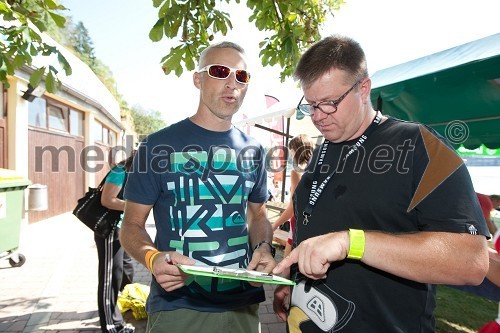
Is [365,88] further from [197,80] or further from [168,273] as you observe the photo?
[168,273]

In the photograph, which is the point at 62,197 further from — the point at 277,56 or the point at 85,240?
the point at 277,56

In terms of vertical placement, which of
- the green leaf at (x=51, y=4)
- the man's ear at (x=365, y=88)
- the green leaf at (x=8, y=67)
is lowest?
the man's ear at (x=365, y=88)

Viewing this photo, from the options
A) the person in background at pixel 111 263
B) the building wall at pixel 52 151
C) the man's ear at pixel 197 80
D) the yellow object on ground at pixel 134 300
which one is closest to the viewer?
the man's ear at pixel 197 80

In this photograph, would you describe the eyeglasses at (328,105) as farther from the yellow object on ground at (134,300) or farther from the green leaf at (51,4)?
the yellow object on ground at (134,300)

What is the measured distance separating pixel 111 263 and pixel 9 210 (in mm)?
3188

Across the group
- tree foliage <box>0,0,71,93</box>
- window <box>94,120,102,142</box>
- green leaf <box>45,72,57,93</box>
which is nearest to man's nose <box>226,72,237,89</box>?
tree foliage <box>0,0,71,93</box>

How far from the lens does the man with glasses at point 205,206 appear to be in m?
1.91

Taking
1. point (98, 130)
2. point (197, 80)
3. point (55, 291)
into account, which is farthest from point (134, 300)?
point (98, 130)

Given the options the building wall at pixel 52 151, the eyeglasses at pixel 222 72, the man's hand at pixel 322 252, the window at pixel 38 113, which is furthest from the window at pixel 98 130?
the man's hand at pixel 322 252

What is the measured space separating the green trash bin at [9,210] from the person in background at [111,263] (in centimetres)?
299

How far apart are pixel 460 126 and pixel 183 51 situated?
12.0 ft

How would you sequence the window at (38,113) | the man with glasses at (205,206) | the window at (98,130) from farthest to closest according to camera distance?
the window at (98,130) → the window at (38,113) → the man with glasses at (205,206)

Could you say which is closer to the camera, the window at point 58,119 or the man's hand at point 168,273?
the man's hand at point 168,273

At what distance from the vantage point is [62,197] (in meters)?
12.5
